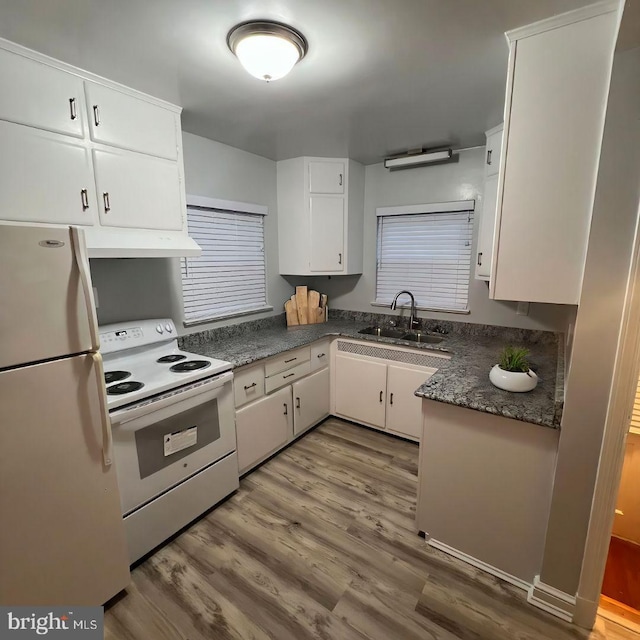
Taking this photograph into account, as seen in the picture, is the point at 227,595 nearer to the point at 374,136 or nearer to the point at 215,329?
the point at 215,329

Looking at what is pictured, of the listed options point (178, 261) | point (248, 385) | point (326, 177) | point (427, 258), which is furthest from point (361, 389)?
point (326, 177)

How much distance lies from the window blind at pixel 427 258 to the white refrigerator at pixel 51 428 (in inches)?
103

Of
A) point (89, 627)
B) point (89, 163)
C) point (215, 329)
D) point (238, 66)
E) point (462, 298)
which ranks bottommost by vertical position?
point (89, 627)

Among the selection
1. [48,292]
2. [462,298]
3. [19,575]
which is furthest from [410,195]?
[19,575]

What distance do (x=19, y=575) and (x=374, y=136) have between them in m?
2.99

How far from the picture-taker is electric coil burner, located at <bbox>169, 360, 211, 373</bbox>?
1.93m

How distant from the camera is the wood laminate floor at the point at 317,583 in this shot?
4.58 feet

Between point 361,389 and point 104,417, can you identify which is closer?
point 104,417

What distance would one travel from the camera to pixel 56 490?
1251 mm

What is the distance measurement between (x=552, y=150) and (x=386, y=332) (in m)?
2.05

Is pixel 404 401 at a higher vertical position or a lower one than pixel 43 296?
lower

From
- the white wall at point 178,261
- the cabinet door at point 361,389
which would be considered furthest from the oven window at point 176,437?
the cabinet door at point 361,389

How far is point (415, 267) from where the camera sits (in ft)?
10.4

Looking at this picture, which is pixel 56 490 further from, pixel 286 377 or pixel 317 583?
pixel 286 377
